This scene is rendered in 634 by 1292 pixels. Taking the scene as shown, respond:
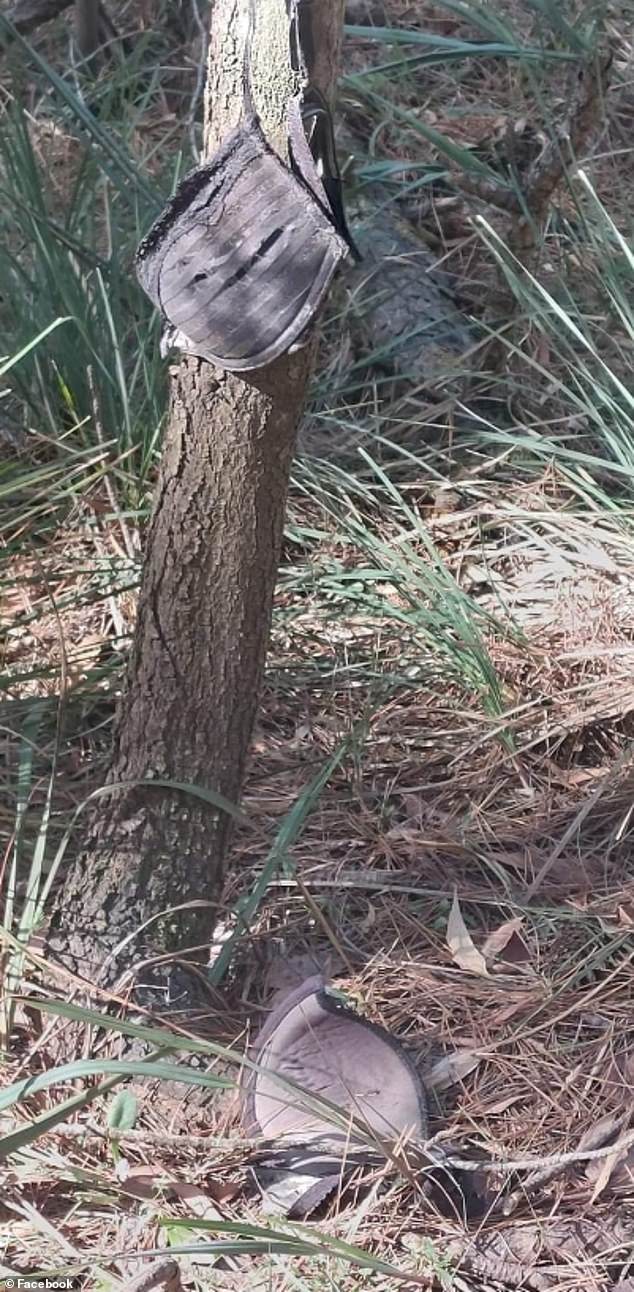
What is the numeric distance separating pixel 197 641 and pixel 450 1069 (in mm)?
599

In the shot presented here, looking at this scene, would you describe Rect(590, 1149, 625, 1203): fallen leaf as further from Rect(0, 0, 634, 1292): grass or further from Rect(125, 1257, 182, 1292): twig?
Rect(125, 1257, 182, 1292): twig

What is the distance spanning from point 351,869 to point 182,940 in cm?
34

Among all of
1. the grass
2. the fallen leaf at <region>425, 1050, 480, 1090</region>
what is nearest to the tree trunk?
the grass

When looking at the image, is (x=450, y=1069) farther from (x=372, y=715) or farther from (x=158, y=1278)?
(x=372, y=715)

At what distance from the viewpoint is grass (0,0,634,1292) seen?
1364mm

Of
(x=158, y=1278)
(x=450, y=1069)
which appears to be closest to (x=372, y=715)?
(x=450, y=1069)

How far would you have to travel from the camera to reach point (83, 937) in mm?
1528

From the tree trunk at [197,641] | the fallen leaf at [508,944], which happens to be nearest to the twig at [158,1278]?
the tree trunk at [197,641]

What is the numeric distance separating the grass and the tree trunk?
0.22 feet

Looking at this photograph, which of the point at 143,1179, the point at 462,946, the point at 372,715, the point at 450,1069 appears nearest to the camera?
the point at 143,1179

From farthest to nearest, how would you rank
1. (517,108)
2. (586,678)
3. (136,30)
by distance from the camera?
(136,30) < (517,108) < (586,678)

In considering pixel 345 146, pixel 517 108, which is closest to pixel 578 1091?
pixel 345 146

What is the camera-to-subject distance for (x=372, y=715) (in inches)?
80.0

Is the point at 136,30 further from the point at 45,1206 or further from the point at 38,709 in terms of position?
the point at 45,1206
